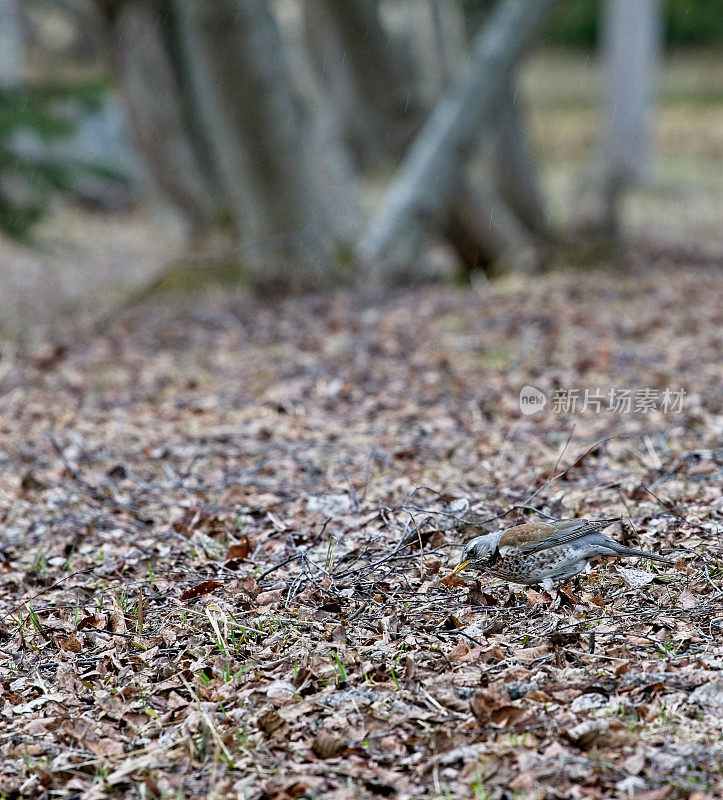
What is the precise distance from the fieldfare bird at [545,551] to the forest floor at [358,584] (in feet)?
0.33

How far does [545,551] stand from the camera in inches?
112

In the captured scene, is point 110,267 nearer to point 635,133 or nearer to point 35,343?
point 35,343

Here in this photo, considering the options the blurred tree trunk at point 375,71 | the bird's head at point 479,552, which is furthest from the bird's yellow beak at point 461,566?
the blurred tree trunk at point 375,71

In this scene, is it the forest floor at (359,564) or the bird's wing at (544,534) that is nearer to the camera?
the forest floor at (359,564)

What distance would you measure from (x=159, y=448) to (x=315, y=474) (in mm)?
968

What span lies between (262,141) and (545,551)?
5944mm

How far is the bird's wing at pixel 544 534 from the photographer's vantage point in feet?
9.29

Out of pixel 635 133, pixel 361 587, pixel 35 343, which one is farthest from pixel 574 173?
pixel 361 587

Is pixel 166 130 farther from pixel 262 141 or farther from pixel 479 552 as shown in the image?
pixel 479 552

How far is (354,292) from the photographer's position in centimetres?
812

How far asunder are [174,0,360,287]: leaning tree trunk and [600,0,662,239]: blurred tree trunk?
504 inches

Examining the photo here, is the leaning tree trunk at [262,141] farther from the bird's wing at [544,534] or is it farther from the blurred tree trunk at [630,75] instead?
the blurred tree trunk at [630,75]

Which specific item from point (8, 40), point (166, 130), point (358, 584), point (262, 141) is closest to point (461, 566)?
point (358, 584)

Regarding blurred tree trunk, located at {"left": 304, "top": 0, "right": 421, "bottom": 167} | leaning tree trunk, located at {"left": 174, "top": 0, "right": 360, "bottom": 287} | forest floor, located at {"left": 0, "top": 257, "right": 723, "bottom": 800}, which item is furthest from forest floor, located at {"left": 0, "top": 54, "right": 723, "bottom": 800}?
blurred tree trunk, located at {"left": 304, "top": 0, "right": 421, "bottom": 167}
